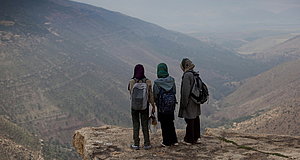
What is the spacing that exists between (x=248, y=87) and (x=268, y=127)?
270ft

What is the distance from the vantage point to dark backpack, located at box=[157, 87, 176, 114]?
8.60 meters

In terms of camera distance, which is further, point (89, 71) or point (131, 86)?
point (89, 71)

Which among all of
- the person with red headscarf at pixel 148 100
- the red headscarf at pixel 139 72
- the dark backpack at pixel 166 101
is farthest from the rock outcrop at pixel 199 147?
the red headscarf at pixel 139 72

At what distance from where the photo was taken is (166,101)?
860 centimetres

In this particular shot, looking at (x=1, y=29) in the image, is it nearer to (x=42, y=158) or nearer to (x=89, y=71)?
(x=89, y=71)

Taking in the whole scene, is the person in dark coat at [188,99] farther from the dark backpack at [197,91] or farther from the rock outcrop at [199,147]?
the rock outcrop at [199,147]

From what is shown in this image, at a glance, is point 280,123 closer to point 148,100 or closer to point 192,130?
point 192,130

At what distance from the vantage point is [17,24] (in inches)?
6093

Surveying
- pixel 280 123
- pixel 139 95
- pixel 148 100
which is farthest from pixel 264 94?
pixel 139 95

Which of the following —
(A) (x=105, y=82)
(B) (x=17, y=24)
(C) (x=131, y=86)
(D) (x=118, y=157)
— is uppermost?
(B) (x=17, y=24)

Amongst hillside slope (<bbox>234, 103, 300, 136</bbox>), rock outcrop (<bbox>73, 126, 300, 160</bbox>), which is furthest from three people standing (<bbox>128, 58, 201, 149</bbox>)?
hillside slope (<bbox>234, 103, 300, 136</bbox>)

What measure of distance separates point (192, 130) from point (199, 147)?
1.91 feet

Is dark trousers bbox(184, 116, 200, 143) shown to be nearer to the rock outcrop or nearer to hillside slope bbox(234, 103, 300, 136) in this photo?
the rock outcrop

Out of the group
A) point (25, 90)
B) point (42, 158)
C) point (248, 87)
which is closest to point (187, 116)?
point (42, 158)
